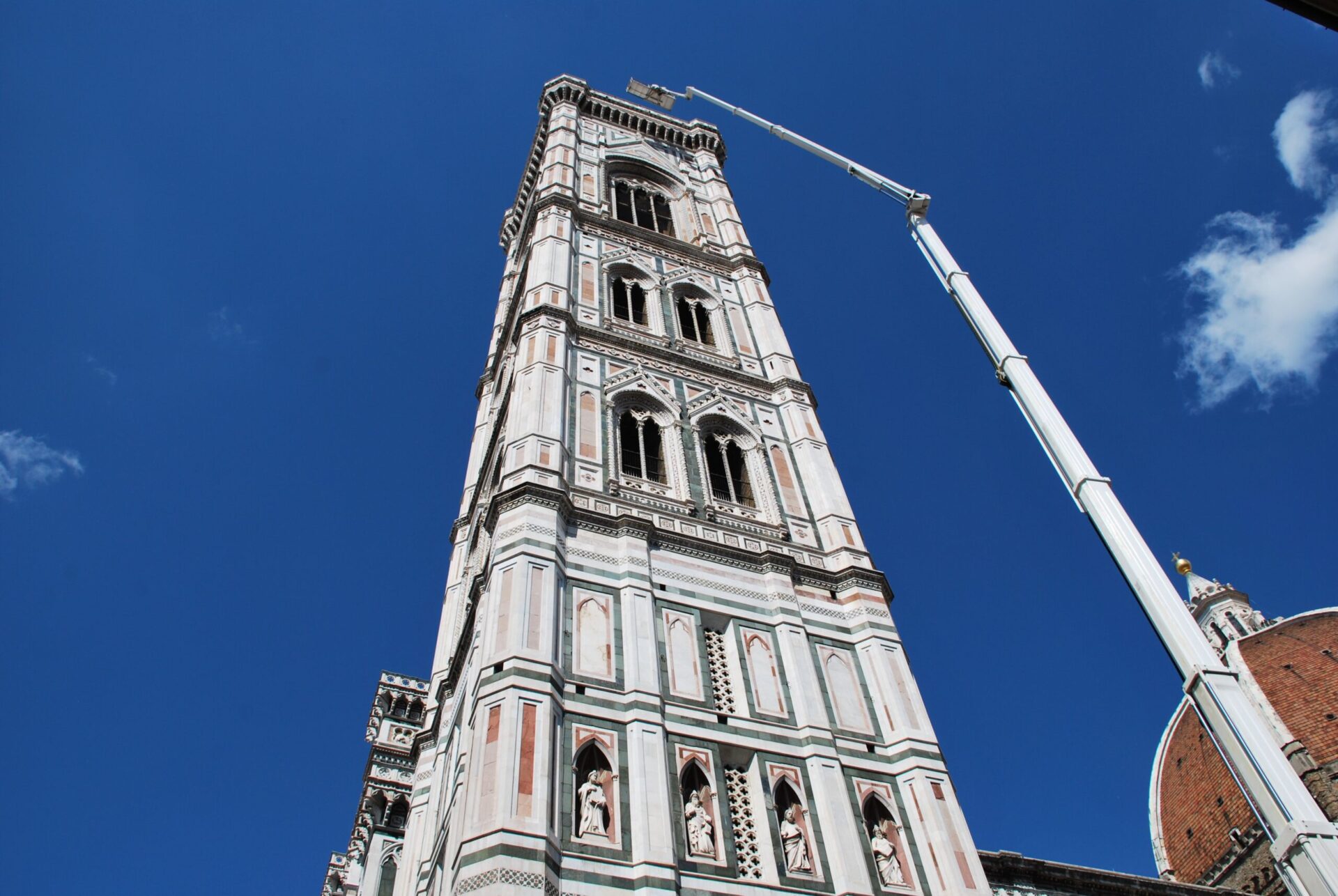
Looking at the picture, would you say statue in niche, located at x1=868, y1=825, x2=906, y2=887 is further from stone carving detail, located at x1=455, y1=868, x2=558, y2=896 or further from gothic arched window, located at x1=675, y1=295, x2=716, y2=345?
gothic arched window, located at x1=675, y1=295, x2=716, y2=345

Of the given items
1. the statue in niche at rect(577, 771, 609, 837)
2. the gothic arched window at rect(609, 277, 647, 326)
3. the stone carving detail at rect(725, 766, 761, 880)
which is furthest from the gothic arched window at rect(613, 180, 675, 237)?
the statue in niche at rect(577, 771, 609, 837)

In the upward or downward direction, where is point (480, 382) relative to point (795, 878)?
upward

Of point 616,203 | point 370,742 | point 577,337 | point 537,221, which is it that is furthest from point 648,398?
point 616,203

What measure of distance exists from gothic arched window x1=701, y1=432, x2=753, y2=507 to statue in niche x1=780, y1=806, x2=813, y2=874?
6.21 metres

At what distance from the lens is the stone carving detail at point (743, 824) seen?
10.2m

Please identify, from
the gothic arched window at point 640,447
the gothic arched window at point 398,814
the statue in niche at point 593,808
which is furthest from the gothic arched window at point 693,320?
the statue in niche at point 593,808

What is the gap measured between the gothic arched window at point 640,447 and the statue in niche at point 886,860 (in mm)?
6671

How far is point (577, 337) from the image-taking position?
62.1ft

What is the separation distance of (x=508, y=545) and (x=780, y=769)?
4273 millimetres

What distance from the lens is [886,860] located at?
1085 cm

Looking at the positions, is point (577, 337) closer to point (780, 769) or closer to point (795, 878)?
point (780, 769)

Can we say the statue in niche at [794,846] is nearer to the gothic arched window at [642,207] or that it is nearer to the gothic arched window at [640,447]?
the gothic arched window at [640,447]

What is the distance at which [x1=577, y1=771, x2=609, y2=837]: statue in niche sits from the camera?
991 centimetres

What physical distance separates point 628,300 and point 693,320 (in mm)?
1454
